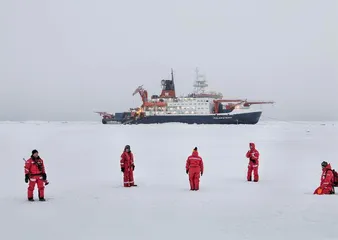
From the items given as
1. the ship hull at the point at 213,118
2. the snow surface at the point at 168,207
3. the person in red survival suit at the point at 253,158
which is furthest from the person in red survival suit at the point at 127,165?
the ship hull at the point at 213,118

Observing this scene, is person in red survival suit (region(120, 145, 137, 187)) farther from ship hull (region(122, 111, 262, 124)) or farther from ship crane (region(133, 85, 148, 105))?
ship crane (region(133, 85, 148, 105))

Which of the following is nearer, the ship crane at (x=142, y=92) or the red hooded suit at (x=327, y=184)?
the red hooded suit at (x=327, y=184)

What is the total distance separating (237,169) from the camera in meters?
Result: 14.6

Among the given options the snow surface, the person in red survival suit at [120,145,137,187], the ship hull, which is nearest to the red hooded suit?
the snow surface

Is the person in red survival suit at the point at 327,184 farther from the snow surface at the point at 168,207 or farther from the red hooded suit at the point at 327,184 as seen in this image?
the snow surface at the point at 168,207

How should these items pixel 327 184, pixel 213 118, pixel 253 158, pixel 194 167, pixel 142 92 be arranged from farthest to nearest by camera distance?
pixel 142 92, pixel 213 118, pixel 253 158, pixel 194 167, pixel 327 184

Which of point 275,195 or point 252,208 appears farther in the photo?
point 275,195

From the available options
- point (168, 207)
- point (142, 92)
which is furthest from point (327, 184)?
point (142, 92)

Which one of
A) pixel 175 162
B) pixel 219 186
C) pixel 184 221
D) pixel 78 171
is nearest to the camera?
pixel 184 221

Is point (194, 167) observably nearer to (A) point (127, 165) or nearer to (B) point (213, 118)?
(A) point (127, 165)

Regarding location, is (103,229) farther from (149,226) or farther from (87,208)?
(87,208)

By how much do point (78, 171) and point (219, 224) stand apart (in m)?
8.15

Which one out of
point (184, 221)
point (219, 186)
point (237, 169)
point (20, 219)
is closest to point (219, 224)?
point (184, 221)

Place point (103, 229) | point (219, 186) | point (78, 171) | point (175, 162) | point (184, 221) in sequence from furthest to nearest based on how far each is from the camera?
point (175, 162), point (78, 171), point (219, 186), point (184, 221), point (103, 229)
